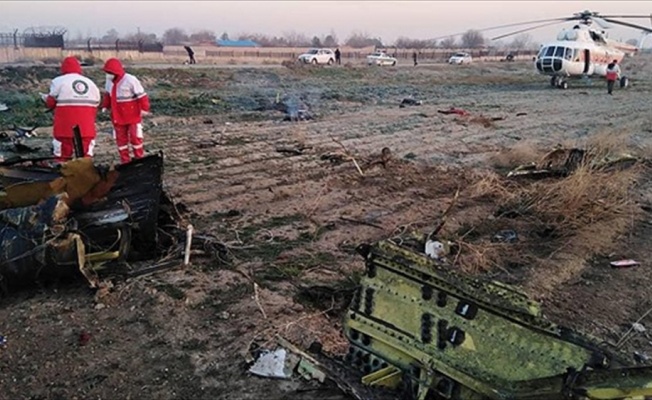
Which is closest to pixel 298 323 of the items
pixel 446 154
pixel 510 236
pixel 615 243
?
pixel 510 236

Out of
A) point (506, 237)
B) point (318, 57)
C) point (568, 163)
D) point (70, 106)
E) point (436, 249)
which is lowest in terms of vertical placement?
point (506, 237)

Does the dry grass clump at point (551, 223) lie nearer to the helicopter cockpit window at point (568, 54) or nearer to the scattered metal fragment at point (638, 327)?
the scattered metal fragment at point (638, 327)

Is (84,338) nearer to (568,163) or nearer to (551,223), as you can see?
(551,223)

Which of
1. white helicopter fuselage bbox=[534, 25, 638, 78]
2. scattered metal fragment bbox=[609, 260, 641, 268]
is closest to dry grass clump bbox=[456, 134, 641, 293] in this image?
scattered metal fragment bbox=[609, 260, 641, 268]

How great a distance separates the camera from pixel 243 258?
5.46m

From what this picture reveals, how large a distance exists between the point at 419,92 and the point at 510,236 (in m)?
19.4

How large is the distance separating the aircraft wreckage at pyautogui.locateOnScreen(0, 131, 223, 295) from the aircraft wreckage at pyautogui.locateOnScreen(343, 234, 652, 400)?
2265 mm

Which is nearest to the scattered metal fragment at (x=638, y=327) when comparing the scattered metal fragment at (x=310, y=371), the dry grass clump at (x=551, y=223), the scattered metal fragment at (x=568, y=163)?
the dry grass clump at (x=551, y=223)

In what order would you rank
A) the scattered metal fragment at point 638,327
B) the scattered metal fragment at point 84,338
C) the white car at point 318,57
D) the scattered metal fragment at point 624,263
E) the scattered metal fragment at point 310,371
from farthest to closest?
1. the white car at point 318,57
2. the scattered metal fragment at point 624,263
3. the scattered metal fragment at point 638,327
4. the scattered metal fragment at point 84,338
5. the scattered metal fragment at point 310,371

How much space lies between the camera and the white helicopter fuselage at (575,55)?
2667cm

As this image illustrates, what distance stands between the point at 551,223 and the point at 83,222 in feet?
15.7

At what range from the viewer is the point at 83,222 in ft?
15.3

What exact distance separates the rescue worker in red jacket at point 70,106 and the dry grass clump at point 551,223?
4456 mm

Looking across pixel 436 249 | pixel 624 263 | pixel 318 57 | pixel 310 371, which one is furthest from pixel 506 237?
pixel 318 57
